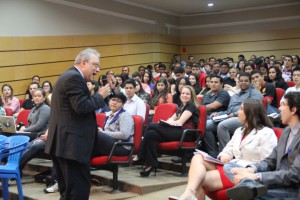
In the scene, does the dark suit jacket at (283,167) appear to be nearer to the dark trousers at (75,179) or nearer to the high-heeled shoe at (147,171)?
the dark trousers at (75,179)

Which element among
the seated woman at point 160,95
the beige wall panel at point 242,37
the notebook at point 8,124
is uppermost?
the beige wall panel at point 242,37

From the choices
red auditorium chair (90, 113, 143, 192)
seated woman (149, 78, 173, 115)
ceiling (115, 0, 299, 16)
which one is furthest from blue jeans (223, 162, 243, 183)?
ceiling (115, 0, 299, 16)

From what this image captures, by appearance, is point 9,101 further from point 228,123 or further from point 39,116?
point 228,123

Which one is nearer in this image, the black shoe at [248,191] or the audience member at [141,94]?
the black shoe at [248,191]

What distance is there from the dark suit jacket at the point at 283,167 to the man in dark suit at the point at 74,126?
1.05m

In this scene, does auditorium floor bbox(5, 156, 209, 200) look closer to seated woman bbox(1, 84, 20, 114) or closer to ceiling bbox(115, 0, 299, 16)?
seated woman bbox(1, 84, 20, 114)

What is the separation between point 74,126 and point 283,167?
124cm

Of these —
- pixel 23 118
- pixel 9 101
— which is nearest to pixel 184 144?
pixel 23 118

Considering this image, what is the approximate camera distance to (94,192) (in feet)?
12.9

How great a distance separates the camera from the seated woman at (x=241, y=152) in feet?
8.58

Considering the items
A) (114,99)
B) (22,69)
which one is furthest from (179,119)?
(22,69)

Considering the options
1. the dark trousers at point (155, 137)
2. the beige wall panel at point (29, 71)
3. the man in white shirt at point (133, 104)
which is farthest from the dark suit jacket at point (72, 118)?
the beige wall panel at point (29, 71)

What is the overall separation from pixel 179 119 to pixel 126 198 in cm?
98

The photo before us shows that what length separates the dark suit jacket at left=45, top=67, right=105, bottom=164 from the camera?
2422 mm
